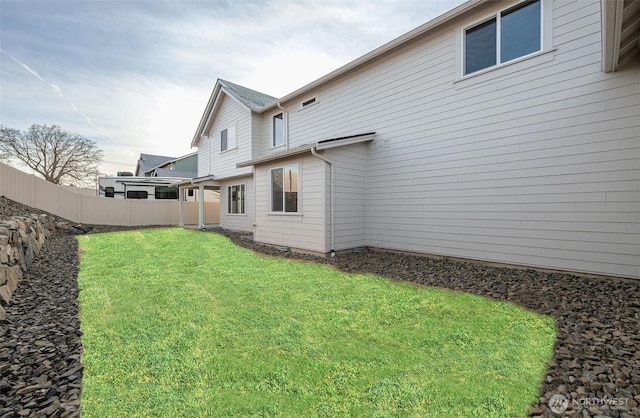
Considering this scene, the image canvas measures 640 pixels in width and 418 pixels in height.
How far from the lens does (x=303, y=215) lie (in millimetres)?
8344

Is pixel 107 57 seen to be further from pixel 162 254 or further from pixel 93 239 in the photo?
pixel 162 254

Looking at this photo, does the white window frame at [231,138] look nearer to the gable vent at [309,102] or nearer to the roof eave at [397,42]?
the gable vent at [309,102]

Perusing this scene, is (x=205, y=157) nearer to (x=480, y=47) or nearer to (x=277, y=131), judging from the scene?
(x=277, y=131)

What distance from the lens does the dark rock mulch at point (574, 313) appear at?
2.17 meters

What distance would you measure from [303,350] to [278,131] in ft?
35.5

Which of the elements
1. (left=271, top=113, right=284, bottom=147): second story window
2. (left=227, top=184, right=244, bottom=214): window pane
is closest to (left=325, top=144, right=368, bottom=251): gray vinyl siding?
(left=271, top=113, right=284, bottom=147): second story window

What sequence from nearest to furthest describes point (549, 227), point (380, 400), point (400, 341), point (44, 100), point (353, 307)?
point (380, 400) → point (400, 341) → point (353, 307) → point (549, 227) → point (44, 100)

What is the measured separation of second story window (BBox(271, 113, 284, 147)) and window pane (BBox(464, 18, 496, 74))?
24.6 ft

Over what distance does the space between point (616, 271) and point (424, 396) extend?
5082 millimetres

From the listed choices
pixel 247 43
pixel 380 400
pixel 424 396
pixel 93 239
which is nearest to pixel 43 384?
pixel 380 400

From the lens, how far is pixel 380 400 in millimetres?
2137

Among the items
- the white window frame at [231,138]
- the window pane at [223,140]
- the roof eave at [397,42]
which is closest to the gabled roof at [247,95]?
the white window frame at [231,138]

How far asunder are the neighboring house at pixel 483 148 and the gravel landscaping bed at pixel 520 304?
2.86 feet

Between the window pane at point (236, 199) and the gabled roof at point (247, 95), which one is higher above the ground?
the gabled roof at point (247, 95)
